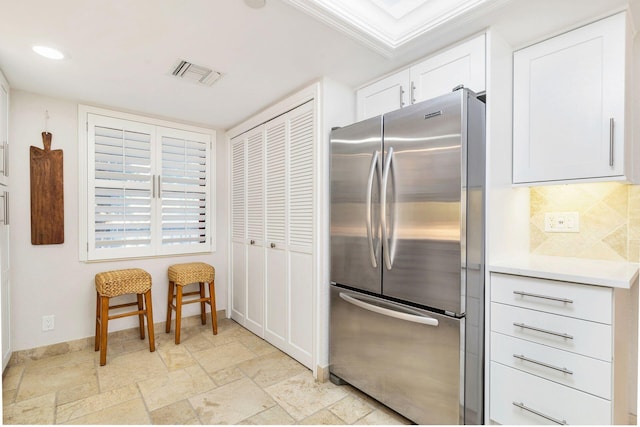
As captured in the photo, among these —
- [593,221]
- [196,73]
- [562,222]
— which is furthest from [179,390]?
[593,221]

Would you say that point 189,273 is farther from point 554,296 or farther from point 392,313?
point 554,296

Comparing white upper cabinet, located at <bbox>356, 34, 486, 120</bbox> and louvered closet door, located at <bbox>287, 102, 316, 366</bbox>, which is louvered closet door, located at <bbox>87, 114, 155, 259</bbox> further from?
white upper cabinet, located at <bbox>356, 34, 486, 120</bbox>

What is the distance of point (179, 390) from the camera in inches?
85.9

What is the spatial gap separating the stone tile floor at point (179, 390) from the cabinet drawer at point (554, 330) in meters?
0.85

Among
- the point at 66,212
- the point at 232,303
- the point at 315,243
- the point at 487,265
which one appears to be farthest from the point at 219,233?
the point at 487,265

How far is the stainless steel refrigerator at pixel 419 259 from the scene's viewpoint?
1.57 metres

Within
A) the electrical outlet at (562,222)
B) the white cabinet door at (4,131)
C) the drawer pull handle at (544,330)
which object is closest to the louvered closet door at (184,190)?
the white cabinet door at (4,131)

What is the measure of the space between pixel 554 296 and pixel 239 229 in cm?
279

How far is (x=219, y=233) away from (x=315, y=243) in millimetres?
1722

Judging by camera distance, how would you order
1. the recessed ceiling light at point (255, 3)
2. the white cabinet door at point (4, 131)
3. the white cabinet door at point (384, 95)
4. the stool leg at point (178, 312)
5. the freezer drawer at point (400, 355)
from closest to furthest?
1. the recessed ceiling light at point (255, 3)
2. the freezer drawer at point (400, 355)
3. the white cabinet door at point (384, 95)
4. the white cabinet door at point (4, 131)
5. the stool leg at point (178, 312)

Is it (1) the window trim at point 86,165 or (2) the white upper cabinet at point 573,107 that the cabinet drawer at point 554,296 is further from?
(1) the window trim at point 86,165

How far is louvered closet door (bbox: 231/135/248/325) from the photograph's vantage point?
10.9 feet

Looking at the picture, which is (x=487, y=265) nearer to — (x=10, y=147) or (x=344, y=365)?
(x=344, y=365)

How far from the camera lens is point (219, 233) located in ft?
12.0
